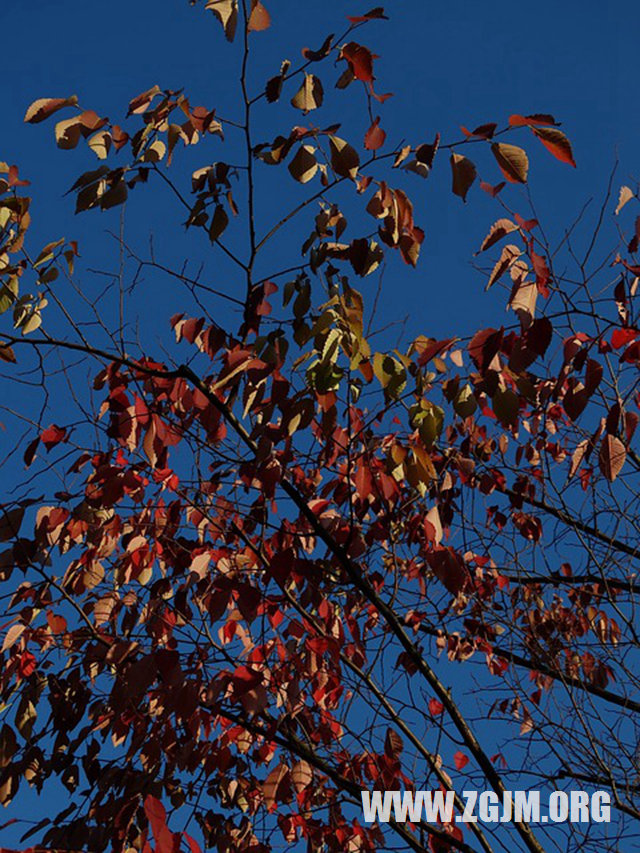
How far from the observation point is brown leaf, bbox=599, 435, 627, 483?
2.03 m

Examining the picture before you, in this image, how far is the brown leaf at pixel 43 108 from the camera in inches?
84.2

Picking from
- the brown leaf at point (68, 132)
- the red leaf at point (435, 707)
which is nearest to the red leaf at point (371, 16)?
the brown leaf at point (68, 132)

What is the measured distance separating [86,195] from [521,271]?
116cm

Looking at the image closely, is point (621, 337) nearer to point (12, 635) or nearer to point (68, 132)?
point (68, 132)

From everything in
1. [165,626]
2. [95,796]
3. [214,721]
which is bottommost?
[95,796]

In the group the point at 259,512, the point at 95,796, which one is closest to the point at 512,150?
the point at 259,512

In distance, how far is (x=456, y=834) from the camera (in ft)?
9.45

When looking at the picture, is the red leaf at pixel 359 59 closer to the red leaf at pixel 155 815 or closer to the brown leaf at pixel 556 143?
the brown leaf at pixel 556 143

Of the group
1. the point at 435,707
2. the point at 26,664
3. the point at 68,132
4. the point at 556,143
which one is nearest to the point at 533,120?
the point at 556,143

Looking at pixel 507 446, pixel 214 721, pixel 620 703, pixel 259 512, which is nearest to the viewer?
pixel 259 512

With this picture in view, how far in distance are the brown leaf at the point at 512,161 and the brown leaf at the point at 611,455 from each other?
615mm

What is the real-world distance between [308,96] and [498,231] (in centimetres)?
58

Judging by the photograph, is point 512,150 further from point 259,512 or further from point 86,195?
point 259,512

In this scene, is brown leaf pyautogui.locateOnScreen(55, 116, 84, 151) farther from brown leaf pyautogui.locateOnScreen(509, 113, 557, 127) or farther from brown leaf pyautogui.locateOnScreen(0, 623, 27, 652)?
brown leaf pyautogui.locateOnScreen(0, 623, 27, 652)
